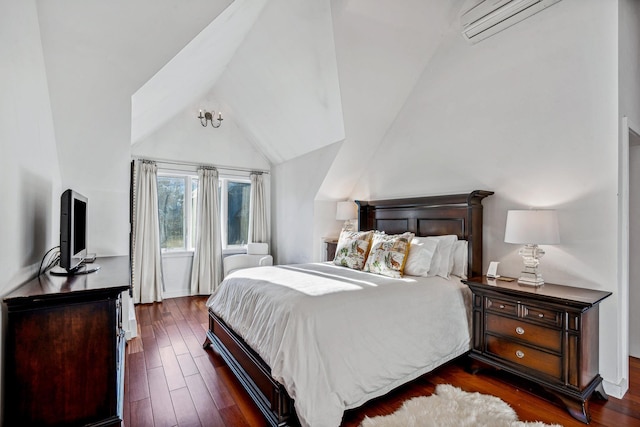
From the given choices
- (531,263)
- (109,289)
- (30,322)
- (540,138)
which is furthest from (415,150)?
(30,322)

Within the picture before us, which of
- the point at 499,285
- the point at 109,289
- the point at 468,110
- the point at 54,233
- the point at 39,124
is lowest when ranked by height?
the point at 499,285

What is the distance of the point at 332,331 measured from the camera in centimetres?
184

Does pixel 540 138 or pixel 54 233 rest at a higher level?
pixel 540 138

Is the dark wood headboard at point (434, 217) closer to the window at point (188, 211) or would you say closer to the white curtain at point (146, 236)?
the window at point (188, 211)

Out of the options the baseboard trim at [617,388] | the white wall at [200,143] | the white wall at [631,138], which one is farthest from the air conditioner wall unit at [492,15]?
the white wall at [200,143]

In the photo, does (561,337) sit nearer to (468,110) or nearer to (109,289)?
(468,110)

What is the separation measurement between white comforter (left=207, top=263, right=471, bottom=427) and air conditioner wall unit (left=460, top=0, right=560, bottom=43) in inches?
88.4

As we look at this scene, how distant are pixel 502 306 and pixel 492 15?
7.91ft

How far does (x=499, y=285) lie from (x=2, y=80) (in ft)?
10.6

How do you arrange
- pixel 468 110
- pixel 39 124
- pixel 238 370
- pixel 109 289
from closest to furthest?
pixel 109 289
pixel 39 124
pixel 238 370
pixel 468 110

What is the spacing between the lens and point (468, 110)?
3.08 meters

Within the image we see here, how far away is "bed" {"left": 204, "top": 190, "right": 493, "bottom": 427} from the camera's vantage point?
173 centimetres

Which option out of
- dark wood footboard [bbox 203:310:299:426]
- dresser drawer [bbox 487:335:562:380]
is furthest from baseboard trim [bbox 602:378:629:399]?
dark wood footboard [bbox 203:310:299:426]

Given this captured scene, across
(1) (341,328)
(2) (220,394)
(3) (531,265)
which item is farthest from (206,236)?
(3) (531,265)
